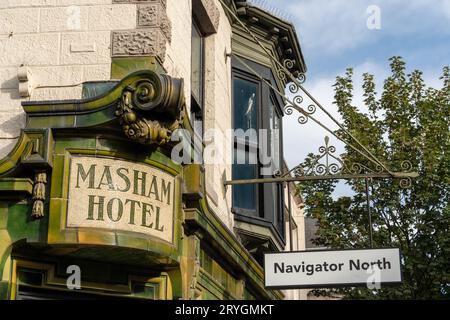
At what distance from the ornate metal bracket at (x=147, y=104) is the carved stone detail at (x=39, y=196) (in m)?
1.04

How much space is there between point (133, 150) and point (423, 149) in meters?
9.64

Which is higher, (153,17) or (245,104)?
(245,104)

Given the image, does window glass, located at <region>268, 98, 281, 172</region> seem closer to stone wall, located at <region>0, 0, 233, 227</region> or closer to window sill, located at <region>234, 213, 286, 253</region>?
window sill, located at <region>234, 213, 286, 253</region>

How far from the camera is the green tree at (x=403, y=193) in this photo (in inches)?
637

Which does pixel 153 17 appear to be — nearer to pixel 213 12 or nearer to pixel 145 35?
pixel 145 35

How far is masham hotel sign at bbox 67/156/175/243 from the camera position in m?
8.54

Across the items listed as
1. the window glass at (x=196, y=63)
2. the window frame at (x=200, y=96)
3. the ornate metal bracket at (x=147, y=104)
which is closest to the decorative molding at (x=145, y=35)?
the ornate metal bracket at (x=147, y=104)

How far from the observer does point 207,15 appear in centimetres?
1245

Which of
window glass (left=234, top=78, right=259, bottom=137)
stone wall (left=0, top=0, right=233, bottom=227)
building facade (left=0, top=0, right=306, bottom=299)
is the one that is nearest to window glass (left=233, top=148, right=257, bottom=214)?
window glass (left=234, top=78, right=259, bottom=137)

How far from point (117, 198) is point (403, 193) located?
9604 millimetres

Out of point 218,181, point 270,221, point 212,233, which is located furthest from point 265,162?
point 212,233

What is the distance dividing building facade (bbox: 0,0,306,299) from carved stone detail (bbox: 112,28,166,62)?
0.02 m

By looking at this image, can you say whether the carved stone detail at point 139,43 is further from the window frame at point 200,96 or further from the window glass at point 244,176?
the window glass at point 244,176

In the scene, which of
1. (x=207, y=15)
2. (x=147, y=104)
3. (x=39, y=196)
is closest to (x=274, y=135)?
(x=207, y=15)
